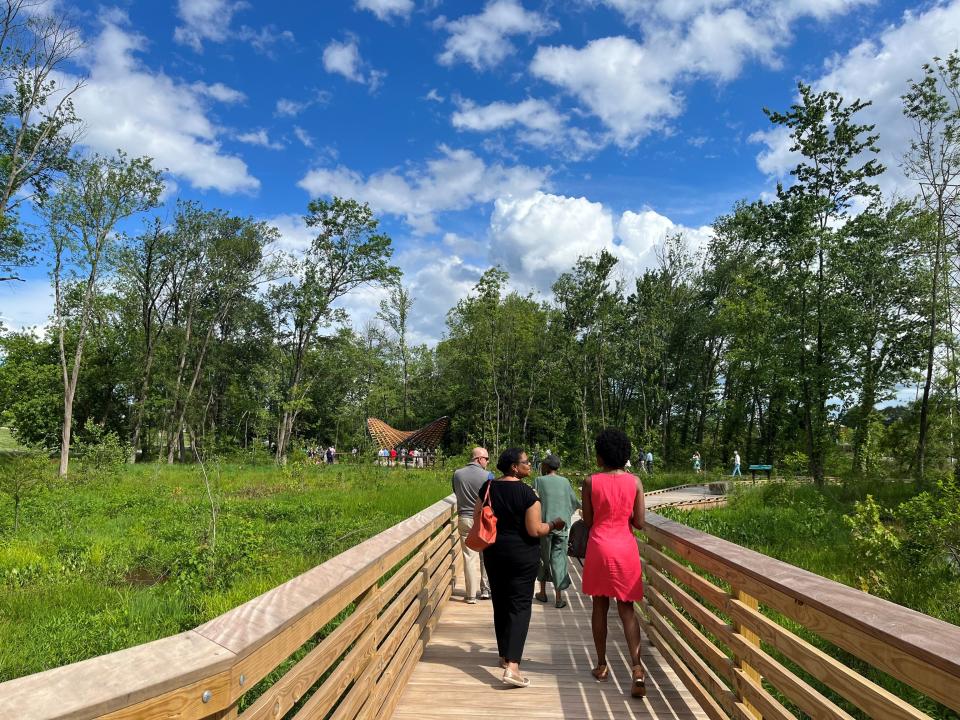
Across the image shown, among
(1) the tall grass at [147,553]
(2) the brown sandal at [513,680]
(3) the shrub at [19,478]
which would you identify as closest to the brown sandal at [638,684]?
(2) the brown sandal at [513,680]

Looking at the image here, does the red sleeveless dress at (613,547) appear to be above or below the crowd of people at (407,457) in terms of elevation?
above

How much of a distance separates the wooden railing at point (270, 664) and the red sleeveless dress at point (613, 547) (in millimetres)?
1268

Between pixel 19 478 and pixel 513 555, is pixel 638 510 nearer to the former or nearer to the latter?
pixel 513 555

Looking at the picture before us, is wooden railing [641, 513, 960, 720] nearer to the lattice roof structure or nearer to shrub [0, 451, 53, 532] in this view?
shrub [0, 451, 53, 532]

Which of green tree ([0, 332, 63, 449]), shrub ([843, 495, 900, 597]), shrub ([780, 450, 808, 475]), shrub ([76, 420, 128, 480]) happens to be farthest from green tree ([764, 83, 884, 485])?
green tree ([0, 332, 63, 449])

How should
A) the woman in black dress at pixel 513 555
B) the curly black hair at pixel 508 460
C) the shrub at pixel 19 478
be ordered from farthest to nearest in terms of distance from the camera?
the shrub at pixel 19 478, the curly black hair at pixel 508 460, the woman in black dress at pixel 513 555

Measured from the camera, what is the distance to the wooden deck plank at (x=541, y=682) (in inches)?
137

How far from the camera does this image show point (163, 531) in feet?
34.0

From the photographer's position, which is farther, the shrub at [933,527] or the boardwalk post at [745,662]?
the shrub at [933,527]

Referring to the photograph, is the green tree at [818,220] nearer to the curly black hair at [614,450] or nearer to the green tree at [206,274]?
the curly black hair at [614,450]

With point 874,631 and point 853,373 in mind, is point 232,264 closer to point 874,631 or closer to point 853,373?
point 853,373

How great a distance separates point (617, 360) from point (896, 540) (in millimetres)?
31359

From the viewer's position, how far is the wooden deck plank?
3.47 metres

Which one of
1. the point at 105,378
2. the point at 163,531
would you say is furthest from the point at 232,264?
the point at 163,531
